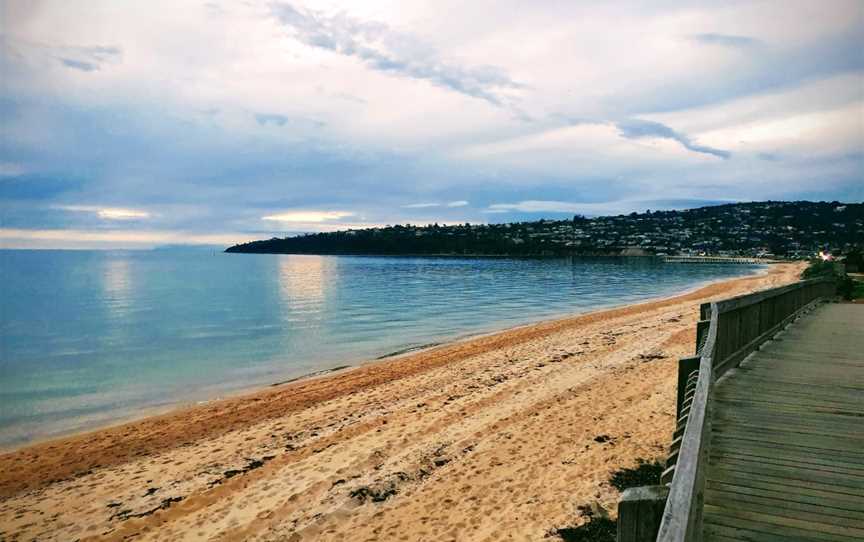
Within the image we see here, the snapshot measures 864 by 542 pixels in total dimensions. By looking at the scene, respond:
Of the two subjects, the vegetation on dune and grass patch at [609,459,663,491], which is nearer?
the vegetation on dune

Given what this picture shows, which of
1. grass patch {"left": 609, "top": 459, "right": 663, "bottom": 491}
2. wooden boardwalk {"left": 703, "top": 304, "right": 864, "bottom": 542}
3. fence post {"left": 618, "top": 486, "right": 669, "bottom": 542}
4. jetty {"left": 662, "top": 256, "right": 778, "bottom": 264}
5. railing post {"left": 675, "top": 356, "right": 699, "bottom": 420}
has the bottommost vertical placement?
jetty {"left": 662, "top": 256, "right": 778, "bottom": 264}

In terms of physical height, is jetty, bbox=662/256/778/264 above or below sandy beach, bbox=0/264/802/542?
below

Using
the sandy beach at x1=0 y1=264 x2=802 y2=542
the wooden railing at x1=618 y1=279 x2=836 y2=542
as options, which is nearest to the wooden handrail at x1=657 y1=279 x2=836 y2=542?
the wooden railing at x1=618 y1=279 x2=836 y2=542

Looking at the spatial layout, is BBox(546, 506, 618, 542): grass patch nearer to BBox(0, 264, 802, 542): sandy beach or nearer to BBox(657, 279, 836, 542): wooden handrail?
BBox(0, 264, 802, 542): sandy beach

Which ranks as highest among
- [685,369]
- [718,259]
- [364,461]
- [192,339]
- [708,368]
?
[708,368]

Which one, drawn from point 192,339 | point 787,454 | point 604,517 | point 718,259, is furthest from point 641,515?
point 718,259

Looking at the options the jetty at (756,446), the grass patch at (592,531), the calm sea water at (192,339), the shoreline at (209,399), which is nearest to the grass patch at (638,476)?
the grass patch at (592,531)

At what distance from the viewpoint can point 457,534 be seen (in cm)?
604

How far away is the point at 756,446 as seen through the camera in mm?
5027

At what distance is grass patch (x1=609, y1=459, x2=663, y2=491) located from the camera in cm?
699

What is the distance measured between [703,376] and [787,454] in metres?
1.46

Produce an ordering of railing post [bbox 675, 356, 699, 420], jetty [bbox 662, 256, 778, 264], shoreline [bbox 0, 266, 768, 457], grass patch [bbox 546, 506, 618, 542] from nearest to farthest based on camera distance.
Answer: railing post [bbox 675, 356, 699, 420] → grass patch [bbox 546, 506, 618, 542] → shoreline [bbox 0, 266, 768, 457] → jetty [bbox 662, 256, 778, 264]

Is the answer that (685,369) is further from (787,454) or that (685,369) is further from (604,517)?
(604,517)

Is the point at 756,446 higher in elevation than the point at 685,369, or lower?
lower
